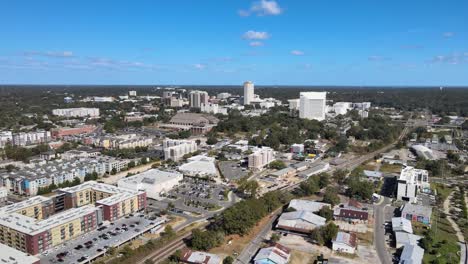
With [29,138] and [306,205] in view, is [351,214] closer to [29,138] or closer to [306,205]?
[306,205]

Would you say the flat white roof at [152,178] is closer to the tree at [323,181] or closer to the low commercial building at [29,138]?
the tree at [323,181]

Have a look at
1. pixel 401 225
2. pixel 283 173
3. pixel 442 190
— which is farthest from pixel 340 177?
pixel 401 225

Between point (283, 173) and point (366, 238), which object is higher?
point (283, 173)

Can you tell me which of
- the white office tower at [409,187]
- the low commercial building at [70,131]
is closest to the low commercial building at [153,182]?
the white office tower at [409,187]

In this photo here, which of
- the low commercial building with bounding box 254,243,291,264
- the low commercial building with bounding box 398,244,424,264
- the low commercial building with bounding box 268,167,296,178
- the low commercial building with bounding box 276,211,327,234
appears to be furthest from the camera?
the low commercial building with bounding box 268,167,296,178

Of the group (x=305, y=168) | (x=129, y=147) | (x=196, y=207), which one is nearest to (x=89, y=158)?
(x=129, y=147)

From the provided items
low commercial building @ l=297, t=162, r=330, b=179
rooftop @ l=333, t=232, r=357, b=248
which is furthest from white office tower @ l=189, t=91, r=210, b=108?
rooftop @ l=333, t=232, r=357, b=248

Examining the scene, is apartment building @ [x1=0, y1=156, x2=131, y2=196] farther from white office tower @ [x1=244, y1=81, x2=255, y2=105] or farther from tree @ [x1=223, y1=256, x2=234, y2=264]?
white office tower @ [x1=244, y1=81, x2=255, y2=105]
